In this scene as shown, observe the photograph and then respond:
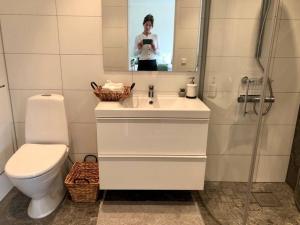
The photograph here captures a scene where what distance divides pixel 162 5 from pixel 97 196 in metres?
1.67

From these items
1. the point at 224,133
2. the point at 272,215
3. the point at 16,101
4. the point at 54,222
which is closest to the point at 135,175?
the point at 54,222

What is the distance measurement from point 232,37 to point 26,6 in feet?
5.37

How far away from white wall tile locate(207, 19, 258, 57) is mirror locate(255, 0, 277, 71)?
78 mm

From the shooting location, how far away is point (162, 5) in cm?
207

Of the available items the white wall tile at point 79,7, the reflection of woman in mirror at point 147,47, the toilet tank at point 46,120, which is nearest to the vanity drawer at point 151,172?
the toilet tank at point 46,120

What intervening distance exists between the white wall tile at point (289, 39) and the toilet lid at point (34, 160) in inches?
67.6

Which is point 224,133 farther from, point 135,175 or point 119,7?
point 119,7

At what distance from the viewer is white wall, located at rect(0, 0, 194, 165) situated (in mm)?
2051

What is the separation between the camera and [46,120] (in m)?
2.10

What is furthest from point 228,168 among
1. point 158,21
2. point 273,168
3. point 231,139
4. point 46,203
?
point 46,203

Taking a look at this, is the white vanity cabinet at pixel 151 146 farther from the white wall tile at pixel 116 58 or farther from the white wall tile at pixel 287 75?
the white wall tile at pixel 287 75

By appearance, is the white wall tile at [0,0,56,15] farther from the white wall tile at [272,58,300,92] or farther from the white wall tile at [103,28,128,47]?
the white wall tile at [272,58,300,92]

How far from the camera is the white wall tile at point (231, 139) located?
5.74ft

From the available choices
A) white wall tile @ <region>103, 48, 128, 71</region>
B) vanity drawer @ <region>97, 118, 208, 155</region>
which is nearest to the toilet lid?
vanity drawer @ <region>97, 118, 208, 155</region>
